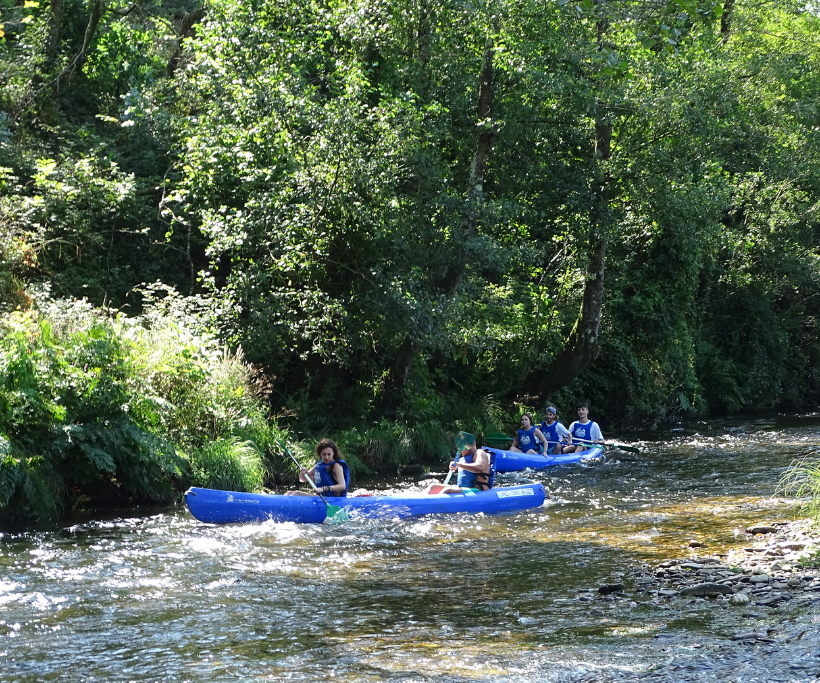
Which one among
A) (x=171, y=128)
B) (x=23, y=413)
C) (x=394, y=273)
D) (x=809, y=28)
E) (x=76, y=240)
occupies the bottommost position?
(x=23, y=413)

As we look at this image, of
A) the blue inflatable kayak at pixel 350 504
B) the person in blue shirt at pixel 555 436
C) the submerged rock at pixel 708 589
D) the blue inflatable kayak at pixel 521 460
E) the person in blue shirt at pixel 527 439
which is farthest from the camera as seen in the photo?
the person in blue shirt at pixel 555 436

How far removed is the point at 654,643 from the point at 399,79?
507 inches

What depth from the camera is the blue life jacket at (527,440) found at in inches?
613

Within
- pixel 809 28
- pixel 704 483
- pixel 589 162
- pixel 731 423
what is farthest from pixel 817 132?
pixel 704 483

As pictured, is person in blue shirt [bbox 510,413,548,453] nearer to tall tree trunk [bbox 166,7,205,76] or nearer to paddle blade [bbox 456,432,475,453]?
paddle blade [bbox 456,432,475,453]

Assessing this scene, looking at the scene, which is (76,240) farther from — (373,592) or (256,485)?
(373,592)

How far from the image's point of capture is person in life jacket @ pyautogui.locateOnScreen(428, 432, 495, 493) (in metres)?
11.3

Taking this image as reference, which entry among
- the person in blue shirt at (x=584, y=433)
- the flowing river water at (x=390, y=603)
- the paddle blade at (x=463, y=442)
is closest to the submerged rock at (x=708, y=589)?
the flowing river water at (x=390, y=603)

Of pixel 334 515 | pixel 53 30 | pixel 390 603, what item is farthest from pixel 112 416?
pixel 53 30

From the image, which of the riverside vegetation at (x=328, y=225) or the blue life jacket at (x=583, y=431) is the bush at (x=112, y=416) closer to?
the riverside vegetation at (x=328, y=225)

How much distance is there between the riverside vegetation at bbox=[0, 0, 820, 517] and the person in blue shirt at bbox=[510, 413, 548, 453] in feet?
4.39

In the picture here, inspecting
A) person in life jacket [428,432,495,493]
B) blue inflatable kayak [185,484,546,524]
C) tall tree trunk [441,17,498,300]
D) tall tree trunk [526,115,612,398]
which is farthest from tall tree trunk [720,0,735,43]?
blue inflatable kayak [185,484,546,524]

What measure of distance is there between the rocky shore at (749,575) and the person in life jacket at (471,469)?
338cm

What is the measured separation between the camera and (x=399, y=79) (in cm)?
1641
